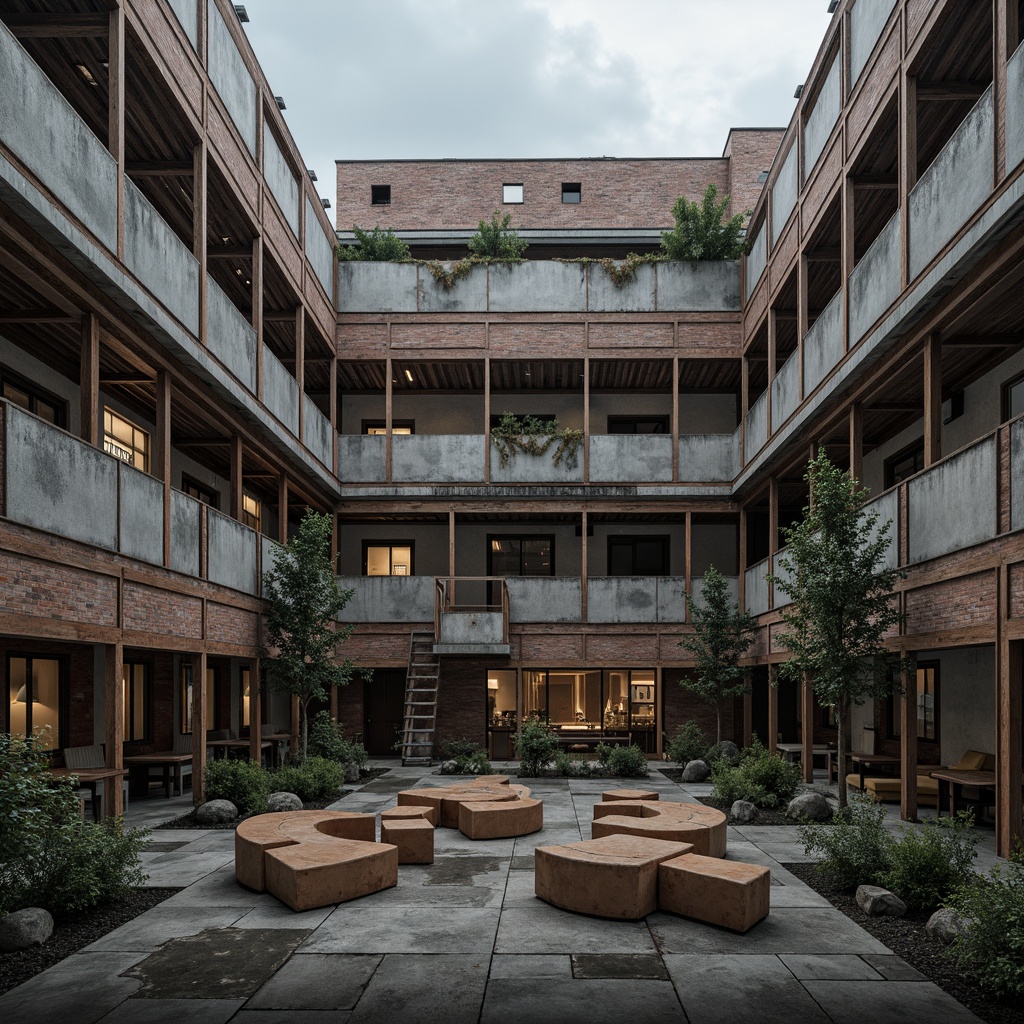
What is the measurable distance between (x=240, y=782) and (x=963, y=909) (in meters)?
11.5

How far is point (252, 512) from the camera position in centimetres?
2736

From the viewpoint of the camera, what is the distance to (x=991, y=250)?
1197 centimetres

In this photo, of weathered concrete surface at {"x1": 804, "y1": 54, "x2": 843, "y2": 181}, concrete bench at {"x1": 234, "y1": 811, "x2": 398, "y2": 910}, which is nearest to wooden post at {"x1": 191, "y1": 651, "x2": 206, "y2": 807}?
concrete bench at {"x1": 234, "y1": 811, "x2": 398, "y2": 910}

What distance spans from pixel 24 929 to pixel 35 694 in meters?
9.25

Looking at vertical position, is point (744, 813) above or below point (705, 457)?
below

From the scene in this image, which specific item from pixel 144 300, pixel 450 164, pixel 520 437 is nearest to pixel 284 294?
pixel 520 437

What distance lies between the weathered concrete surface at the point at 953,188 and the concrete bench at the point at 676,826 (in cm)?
816

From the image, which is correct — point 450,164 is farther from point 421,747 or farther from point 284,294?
point 421,747

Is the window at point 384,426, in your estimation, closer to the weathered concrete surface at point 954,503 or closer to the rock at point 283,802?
the rock at point 283,802

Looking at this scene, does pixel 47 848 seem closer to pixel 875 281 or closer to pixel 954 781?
pixel 954 781

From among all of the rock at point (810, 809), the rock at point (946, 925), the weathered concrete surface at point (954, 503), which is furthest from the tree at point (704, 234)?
the rock at point (946, 925)

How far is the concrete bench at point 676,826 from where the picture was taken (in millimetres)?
12031

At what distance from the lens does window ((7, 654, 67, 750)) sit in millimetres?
16484

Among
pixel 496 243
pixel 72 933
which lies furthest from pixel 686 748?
pixel 72 933
